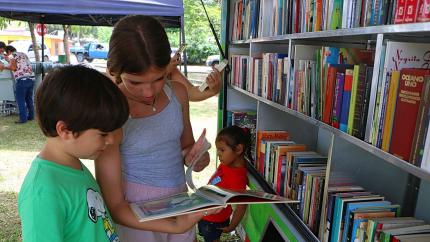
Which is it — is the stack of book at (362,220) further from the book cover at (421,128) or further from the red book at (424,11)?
the red book at (424,11)

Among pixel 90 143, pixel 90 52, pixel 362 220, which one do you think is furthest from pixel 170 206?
pixel 90 52

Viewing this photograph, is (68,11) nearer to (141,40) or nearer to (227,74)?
(227,74)

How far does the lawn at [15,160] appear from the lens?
324 centimetres

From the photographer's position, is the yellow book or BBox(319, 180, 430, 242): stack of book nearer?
the yellow book

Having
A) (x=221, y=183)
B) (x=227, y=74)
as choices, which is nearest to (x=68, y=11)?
(x=227, y=74)

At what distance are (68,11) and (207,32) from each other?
67.1 ft

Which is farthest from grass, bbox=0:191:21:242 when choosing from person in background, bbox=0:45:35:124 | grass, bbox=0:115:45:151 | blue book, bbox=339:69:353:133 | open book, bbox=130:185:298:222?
person in background, bbox=0:45:35:124

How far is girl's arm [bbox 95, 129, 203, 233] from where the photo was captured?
1168 millimetres

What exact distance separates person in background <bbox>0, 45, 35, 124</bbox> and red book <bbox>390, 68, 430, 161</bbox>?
6.98 metres

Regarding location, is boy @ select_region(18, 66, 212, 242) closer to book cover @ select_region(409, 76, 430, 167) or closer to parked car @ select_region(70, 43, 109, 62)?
book cover @ select_region(409, 76, 430, 167)

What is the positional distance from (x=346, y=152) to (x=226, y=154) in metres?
0.87

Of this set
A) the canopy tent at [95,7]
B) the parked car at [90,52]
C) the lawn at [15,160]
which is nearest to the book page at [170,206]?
the lawn at [15,160]

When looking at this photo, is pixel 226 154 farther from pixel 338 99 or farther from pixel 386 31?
pixel 386 31

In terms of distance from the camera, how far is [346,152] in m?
1.90
